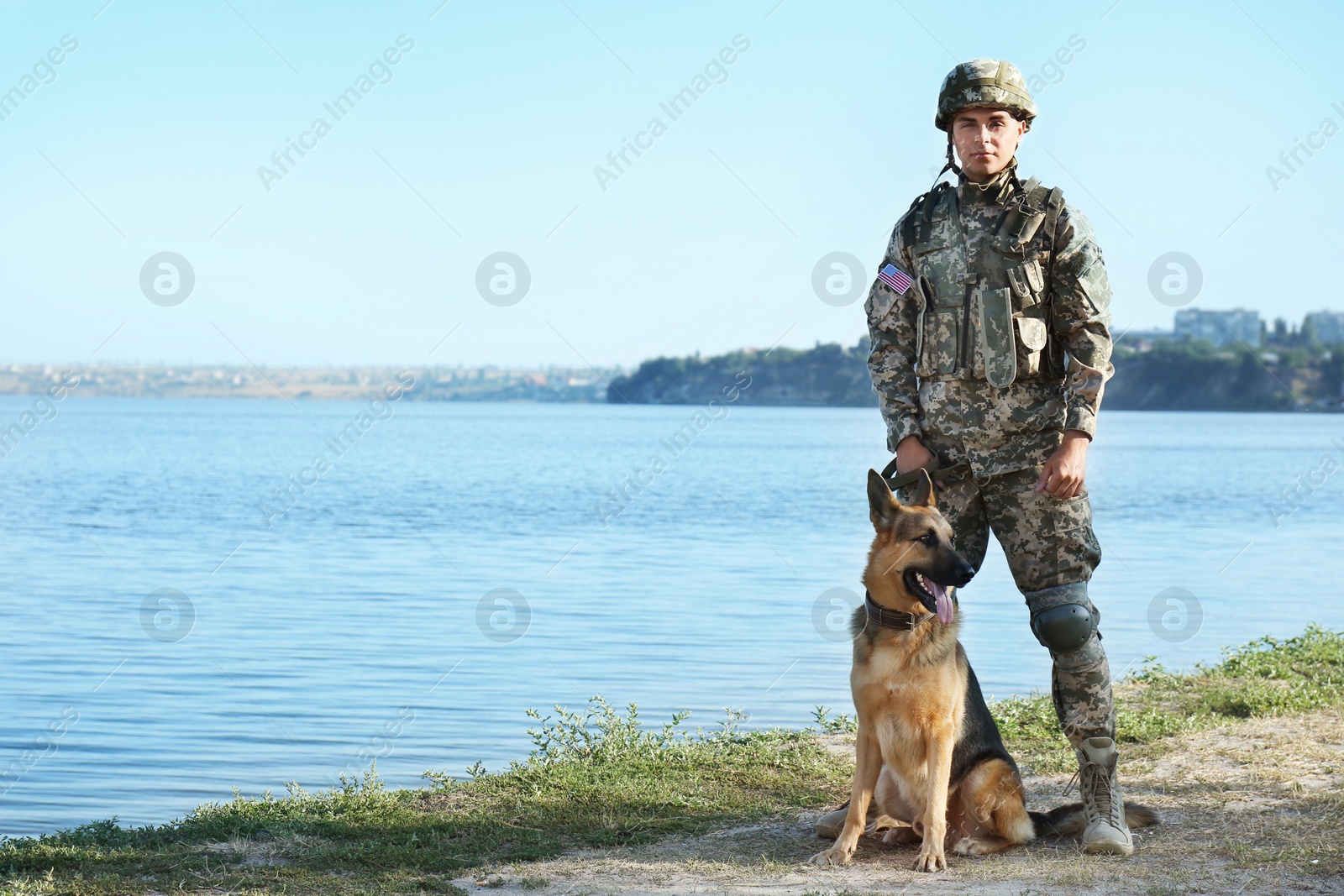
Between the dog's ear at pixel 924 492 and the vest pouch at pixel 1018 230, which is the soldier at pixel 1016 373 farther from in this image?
the dog's ear at pixel 924 492

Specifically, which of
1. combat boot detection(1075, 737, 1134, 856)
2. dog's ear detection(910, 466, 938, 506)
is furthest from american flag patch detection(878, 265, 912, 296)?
combat boot detection(1075, 737, 1134, 856)

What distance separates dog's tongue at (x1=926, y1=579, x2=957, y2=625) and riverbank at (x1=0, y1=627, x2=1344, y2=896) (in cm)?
87

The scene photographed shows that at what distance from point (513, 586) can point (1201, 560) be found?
9827 millimetres

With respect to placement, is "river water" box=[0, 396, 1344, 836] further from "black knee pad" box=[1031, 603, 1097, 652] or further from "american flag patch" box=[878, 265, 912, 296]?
"american flag patch" box=[878, 265, 912, 296]

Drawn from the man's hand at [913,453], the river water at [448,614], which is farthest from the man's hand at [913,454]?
the river water at [448,614]

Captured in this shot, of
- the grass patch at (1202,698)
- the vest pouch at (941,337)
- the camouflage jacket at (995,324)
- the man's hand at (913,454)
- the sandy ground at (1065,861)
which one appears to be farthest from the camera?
the grass patch at (1202,698)

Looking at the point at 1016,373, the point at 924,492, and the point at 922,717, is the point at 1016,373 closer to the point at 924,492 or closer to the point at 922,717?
the point at 924,492

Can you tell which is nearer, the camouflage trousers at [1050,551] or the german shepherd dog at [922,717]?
the german shepherd dog at [922,717]

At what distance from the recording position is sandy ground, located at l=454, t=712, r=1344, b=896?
158 inches

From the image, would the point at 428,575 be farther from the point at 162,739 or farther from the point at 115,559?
the point at 162,739

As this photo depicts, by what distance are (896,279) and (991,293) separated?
40cm

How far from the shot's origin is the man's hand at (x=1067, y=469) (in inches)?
172

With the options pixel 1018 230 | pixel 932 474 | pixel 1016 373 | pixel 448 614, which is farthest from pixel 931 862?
pixel 448 614

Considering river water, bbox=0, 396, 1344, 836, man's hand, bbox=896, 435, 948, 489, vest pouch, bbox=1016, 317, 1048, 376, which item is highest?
vest pouch, bbox=1016, 317, 1048, 376
